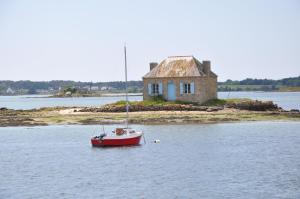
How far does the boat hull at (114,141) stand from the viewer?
45.7 metres

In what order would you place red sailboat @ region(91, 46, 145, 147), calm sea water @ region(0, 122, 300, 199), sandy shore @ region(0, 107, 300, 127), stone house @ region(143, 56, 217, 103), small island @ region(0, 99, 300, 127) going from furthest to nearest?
stone house @ region(143, 56, 217, 103), small island @ region(0, 99, 300, 127), sandy shore @ region(0, 107, 300, 127), red sailboat @ region(91, 46, 145, 147), calm sea water @ region(0, 122, 300, 199)

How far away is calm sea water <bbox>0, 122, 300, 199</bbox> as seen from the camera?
98.8 ft

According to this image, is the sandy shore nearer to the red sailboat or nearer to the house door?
the house door

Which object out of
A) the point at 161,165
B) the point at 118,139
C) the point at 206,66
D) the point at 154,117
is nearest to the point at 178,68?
the point at 206,66

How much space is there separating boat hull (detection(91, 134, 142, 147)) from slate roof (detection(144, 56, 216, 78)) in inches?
852

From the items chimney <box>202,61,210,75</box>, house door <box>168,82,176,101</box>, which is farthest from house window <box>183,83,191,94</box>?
chimney <box>202,61,210,75</box>

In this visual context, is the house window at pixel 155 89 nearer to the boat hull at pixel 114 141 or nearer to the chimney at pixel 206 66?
the chimney at pixel 206 66

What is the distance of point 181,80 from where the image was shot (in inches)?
2633

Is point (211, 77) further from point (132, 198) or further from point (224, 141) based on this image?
point (132, 198)

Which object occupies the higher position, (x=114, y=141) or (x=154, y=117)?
(x=154, y=117)

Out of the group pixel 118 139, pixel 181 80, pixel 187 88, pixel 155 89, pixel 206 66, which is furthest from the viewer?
pixel 206 66

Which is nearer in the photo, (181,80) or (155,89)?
(181,80)

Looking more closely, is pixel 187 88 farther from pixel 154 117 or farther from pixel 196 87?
pixel 154 117

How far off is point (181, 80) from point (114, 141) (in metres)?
22.2
